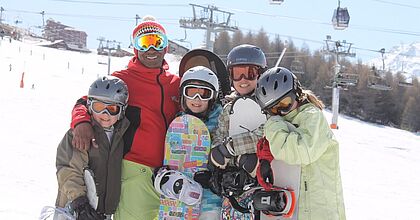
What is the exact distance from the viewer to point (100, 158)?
326 cm

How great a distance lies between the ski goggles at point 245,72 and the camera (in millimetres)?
3340

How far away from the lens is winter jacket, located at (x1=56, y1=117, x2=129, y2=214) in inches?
126

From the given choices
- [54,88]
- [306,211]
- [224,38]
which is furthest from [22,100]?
[224,38]

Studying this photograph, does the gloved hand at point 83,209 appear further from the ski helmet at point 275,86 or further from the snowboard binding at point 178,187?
the ski helmet at point 275,86

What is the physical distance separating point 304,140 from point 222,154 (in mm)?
582

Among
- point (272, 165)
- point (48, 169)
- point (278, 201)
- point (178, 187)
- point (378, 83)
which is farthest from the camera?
point (378, 83)

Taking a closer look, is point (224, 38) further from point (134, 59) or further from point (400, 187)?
point (134, 59)

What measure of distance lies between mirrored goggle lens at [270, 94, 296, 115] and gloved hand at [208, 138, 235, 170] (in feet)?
1.21

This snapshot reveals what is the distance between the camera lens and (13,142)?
33.1 ft

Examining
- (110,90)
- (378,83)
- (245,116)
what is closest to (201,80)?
(245,116)

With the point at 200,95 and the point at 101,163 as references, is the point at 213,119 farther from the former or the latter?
the point at 101,163

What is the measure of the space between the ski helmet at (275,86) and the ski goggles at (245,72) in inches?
16.6

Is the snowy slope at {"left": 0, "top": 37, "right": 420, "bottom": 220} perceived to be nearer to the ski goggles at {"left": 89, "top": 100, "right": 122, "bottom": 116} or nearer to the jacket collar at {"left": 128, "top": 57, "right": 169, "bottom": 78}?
the ski goggles at {"left": 89, "top": 100, "right": 122, "bottom": 116}

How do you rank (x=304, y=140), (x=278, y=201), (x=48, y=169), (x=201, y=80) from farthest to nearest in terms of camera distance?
(x=48, y=169), (x=201, y=80), (x=278, y=201), (x=304, y=140)
